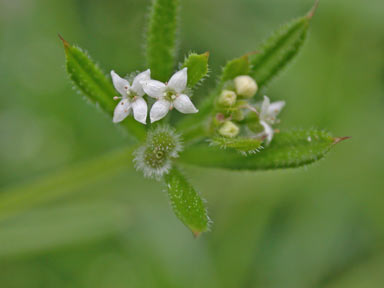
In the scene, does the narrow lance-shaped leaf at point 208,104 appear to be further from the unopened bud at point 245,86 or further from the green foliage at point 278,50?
the green foliage at point 278,50

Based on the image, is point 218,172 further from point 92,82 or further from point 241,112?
point 92,82

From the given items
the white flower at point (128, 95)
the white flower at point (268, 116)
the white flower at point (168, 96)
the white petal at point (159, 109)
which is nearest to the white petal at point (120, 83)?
the white flower at point (128, 95)

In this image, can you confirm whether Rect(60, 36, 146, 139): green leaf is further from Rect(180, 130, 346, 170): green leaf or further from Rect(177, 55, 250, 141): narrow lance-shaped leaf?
Rect(180, 130, 346, 170): green leaf

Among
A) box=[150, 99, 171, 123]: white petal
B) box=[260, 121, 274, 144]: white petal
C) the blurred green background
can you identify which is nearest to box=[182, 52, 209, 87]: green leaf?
box=[150, 99, 171, 123]: white petal

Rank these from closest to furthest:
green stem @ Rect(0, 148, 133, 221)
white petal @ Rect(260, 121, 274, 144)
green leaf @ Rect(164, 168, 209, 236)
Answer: green leaf @ Rect(164, 168, 209, 236)
white petal @ Rect(260, 121, 274, 144)
green stem @ Rect(0, 148, 133, 221)

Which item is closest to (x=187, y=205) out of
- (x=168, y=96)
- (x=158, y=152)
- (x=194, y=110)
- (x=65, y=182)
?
(x=158, y=152)

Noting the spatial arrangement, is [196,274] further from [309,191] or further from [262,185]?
[309,191]
